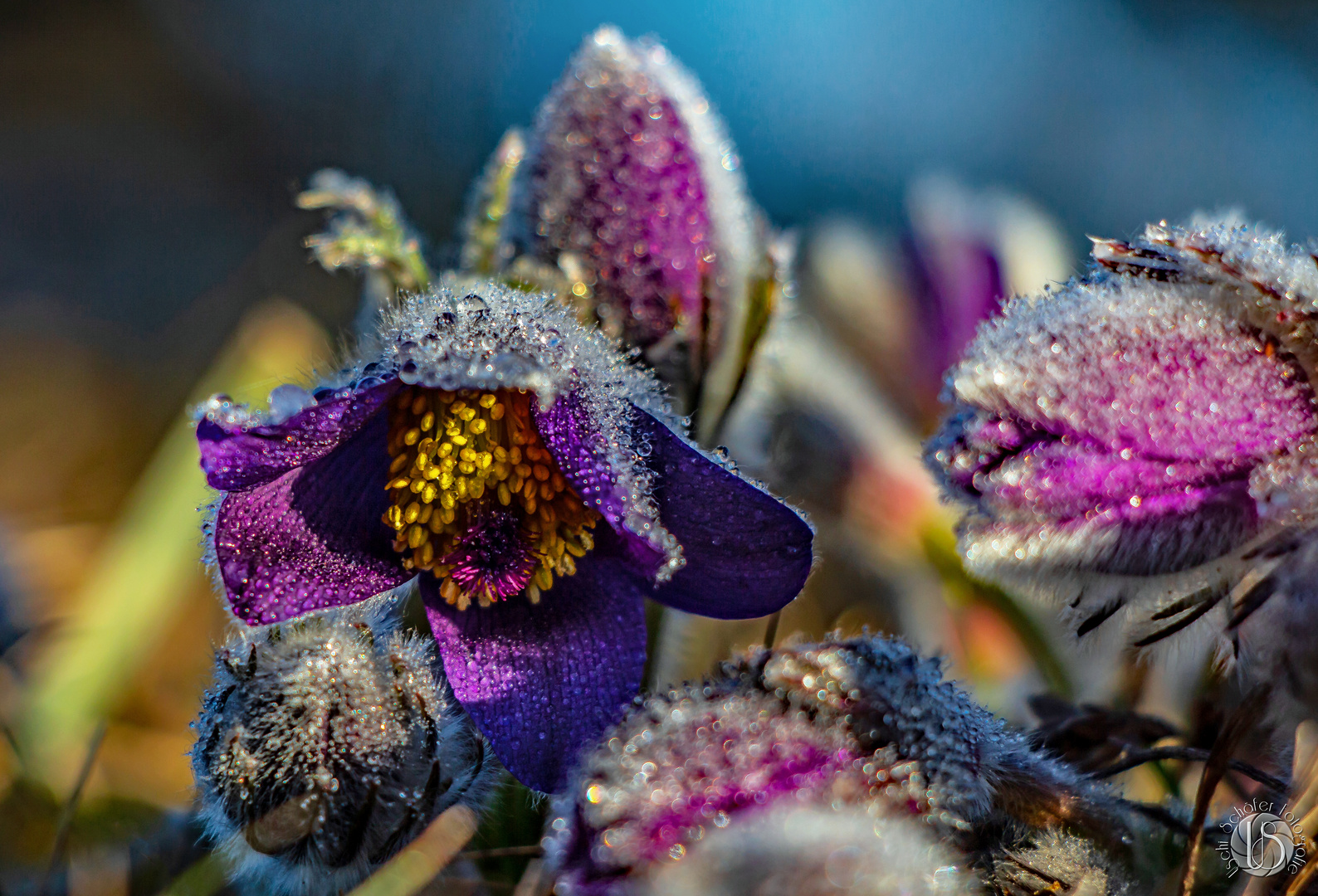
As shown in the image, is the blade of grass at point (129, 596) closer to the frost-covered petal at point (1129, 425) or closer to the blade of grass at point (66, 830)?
the blade of grass at point (66, 830)

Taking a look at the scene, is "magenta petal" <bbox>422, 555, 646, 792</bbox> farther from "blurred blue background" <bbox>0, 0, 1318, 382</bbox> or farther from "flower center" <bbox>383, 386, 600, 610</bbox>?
"blurred blue background" <bbox>0, 0, 1318, 382</bbox>

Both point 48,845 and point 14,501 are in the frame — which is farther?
point 14,501

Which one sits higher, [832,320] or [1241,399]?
[1241,399]

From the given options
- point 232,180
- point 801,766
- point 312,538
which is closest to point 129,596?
point 312,538

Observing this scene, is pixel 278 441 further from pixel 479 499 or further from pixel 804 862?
pixel 804 862

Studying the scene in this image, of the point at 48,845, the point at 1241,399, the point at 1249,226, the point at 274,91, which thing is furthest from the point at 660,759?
the point at 274,91

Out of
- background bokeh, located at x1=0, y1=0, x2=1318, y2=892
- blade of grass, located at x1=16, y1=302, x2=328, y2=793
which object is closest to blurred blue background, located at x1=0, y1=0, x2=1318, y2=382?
background bokeh, located at x1=0, y1=0, x2=1318, y2=892

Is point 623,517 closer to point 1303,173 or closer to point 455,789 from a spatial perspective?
point 455,789
